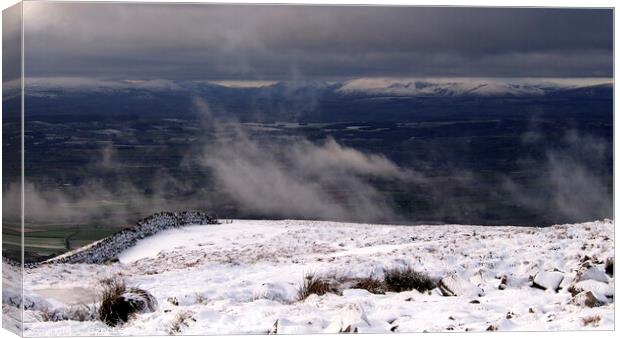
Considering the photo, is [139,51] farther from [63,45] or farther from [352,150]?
[352,150]

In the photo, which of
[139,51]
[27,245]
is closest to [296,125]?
[139,51]

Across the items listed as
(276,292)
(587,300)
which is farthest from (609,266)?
(276,292)

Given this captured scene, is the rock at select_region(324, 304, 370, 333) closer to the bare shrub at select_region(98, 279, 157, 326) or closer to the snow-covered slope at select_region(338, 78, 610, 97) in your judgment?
the bare shrub at select_region(98, 279, 157, 326)

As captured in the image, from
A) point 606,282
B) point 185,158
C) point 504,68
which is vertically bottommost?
point 606,282

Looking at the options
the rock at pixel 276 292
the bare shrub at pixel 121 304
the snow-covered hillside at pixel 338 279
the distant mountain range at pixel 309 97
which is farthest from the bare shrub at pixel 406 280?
the bare shrub at pixel 121 304

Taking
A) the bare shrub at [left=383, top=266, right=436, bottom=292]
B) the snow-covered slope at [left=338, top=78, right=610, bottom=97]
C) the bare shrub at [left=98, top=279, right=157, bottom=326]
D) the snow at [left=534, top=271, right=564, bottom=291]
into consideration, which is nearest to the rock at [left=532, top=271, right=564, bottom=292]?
the snow at [left=534, top=271, right=564, bottom=291]

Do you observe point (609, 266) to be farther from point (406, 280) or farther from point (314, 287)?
point (314, 287)
